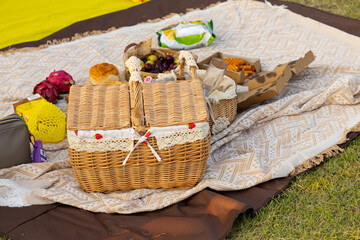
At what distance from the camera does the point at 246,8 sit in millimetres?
4121

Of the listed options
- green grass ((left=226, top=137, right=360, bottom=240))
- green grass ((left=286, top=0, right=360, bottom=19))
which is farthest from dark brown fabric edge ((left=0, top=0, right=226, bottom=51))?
green grass ((left=226, top=137, right=360, bottom=240))

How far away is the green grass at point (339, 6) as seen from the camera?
13.9ft

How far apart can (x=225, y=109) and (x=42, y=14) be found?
245 cm

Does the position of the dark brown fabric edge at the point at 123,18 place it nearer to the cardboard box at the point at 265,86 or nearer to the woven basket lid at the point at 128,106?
the cardboard box at the point at 265,86

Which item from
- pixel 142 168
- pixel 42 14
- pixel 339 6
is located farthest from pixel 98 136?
pixel 339 6

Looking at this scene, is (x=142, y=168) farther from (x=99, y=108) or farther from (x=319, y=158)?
(x=319, y=158)

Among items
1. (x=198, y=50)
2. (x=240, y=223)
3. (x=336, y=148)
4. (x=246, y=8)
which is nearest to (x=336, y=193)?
(x=336, y=148)

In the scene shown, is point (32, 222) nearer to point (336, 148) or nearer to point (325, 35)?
point (336, 148)

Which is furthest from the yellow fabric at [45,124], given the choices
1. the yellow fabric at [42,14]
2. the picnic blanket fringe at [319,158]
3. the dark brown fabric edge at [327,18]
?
the dark brown fabric edge at [327,18]

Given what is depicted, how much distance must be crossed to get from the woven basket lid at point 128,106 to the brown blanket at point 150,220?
373 millimetres

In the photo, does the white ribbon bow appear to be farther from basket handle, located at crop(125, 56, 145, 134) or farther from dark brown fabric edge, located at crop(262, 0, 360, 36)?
dark brown fabric edge, located at crop(262, 0, 360, 36)

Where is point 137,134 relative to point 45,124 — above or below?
above

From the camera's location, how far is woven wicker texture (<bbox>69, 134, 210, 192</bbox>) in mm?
1961

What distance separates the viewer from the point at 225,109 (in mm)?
2492
